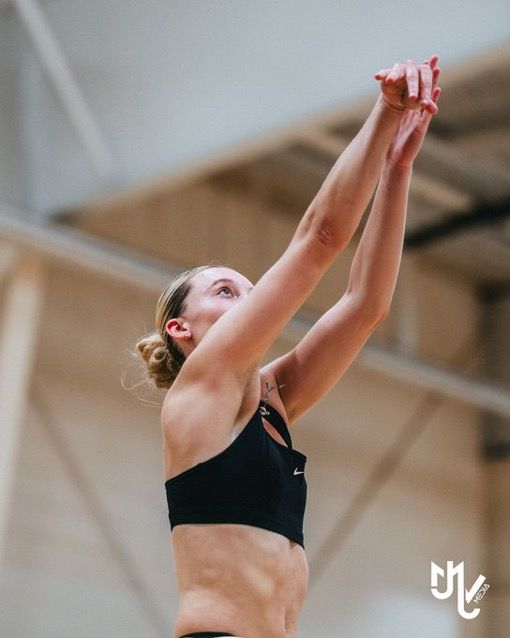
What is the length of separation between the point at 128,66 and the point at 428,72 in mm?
8560

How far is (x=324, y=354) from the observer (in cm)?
466

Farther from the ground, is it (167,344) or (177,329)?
(177,329)

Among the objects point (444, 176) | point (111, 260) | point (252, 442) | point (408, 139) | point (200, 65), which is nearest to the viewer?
point (252, 442)

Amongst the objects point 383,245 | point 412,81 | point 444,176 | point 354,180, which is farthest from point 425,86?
point 444,176

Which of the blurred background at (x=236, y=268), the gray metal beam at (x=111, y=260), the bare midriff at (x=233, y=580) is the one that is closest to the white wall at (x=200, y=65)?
the blurred background at (x=236, y=268)

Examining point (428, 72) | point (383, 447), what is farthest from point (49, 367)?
point (428, 72)

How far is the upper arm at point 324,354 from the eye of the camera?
15.1 ft

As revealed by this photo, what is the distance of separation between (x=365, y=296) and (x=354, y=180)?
0.67 metres

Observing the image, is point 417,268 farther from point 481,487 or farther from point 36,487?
point 36,487

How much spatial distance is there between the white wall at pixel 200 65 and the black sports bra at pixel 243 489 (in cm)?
606

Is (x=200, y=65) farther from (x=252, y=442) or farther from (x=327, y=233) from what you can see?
(x=252, y=442)

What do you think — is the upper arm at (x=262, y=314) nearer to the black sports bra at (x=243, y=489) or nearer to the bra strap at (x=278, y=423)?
the black sports bra at (x=243, y=489)

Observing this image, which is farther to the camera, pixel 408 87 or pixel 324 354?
pixel 324 354

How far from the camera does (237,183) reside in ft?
58.5
